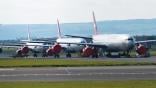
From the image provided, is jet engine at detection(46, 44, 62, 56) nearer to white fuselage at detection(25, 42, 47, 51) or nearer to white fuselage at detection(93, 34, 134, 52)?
white fuselage at detection(93, 34, 134, 52)

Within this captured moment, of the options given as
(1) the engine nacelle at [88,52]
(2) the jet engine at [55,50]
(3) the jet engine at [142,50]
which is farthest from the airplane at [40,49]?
(3) the jet engine at [142,50]

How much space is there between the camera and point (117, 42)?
92062 mm

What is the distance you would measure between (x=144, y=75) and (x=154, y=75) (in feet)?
2.35

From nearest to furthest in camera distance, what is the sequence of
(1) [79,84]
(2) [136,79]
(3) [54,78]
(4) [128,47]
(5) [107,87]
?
(5) [107,87] → (1) [79,84] → (2) [136,79] → (3) [54,78] → (4) [128,47]

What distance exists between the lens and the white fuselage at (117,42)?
90.1 m

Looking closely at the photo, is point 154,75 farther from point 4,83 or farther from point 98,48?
point 98,48

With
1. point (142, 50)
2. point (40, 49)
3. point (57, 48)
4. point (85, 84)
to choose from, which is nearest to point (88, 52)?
point (142, 50)

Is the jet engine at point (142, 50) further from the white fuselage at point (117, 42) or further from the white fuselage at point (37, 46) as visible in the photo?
the white fuselage at point (37, 46)

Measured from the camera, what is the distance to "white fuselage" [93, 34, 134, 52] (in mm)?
90062

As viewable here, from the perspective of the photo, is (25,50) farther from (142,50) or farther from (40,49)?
(142,50)

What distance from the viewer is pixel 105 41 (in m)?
95.4

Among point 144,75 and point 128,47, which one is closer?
point 144,75

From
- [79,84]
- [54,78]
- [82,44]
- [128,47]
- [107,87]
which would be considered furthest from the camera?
[82,44]

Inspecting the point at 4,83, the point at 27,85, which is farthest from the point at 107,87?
the point at 4,83
